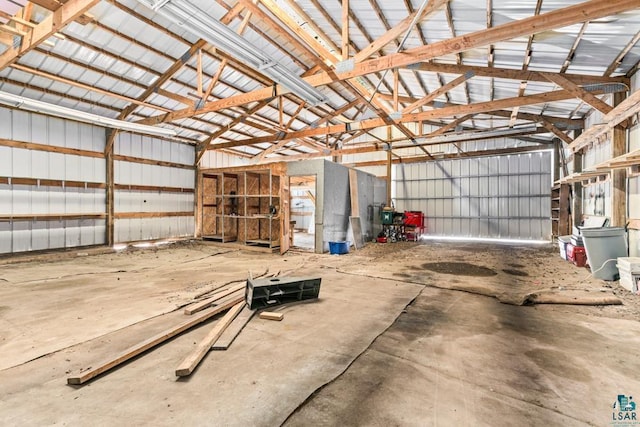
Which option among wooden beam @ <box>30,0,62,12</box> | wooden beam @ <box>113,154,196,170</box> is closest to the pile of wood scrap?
wooden beam @ <box>30,0,62,12</box>

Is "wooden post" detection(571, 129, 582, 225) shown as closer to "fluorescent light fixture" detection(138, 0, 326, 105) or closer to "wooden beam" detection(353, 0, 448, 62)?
"wooden beam" detection(353, 0, 448, 62)

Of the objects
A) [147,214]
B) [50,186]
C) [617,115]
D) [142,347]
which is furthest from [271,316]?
[147,214]

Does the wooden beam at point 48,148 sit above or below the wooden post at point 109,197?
above

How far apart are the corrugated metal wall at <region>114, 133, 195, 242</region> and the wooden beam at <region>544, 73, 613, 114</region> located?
12.0m

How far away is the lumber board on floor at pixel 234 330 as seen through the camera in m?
3.02

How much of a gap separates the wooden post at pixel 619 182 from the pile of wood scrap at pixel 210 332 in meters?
7.68

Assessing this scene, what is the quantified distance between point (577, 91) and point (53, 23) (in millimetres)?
9183

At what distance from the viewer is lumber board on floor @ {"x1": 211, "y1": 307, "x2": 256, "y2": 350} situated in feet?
9.89

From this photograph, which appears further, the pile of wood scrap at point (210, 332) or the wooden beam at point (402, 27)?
the wooden beam at point (402, 27)

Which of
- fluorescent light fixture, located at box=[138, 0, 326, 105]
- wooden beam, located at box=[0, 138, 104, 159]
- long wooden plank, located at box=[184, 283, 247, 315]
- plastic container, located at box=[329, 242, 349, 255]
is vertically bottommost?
long wooden plank, located at box=[184, 283, 247, 315]

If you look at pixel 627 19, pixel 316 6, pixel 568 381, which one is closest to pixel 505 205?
pixel 627 19

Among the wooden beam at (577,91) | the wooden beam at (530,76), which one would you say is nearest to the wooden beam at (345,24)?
the wooden beam at (530,76)

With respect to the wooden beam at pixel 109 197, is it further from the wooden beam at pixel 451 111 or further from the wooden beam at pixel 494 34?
the wooden beam at pixel 494 34

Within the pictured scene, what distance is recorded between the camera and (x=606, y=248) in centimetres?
566
